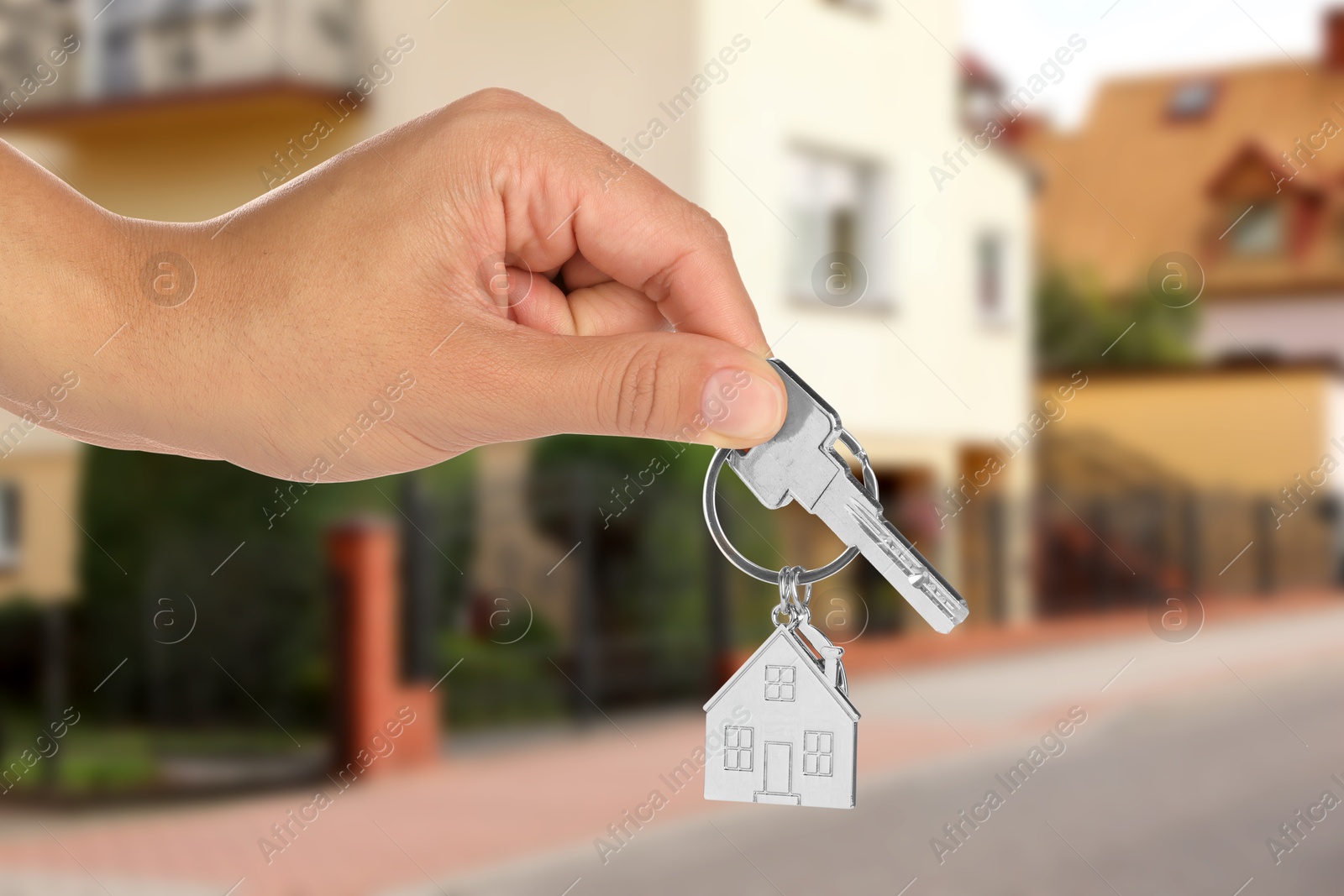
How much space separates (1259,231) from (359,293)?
90.7 feet

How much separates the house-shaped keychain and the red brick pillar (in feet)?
21.8

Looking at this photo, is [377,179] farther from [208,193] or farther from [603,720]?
[208,193]

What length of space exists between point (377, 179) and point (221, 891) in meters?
4.21

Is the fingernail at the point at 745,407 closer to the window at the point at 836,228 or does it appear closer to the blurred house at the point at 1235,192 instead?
the window at the point at 836,228

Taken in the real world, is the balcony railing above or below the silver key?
above

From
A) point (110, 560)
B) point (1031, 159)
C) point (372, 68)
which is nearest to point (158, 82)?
point (372, 68)

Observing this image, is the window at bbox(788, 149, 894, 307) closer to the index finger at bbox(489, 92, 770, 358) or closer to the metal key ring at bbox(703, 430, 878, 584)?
the index finger at bbox(489, 92, 770, 358)

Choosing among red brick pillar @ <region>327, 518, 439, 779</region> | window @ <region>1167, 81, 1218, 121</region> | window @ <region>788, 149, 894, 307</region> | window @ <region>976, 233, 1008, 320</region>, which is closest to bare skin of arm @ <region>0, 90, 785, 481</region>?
red brick pillar @ <region>327, 518, 439, 779</region>

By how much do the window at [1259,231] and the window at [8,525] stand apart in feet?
70.3

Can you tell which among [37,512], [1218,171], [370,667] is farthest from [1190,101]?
[370,667]

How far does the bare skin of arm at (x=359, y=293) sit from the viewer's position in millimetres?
1351

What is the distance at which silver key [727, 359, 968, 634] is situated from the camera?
1155mm

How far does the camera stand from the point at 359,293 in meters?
1.38

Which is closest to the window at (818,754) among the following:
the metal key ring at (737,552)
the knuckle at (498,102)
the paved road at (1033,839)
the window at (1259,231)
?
the metal key ring at (737,552)
